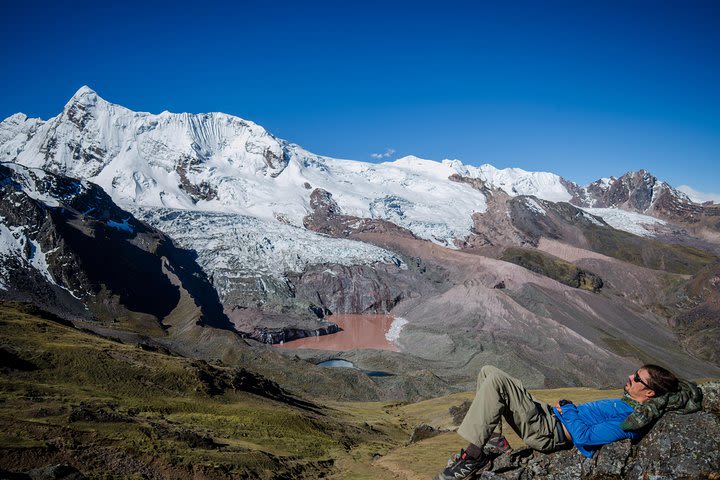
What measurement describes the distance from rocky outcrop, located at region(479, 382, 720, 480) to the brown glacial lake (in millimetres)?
116019

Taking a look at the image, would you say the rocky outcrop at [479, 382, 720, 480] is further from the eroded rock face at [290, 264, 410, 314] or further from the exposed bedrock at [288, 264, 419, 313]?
the eroded rock face at [290, 264, 410, 314]

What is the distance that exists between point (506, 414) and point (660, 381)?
9.23 ft

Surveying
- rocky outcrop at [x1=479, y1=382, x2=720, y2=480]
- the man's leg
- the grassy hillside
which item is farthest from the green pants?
the grassy hillside

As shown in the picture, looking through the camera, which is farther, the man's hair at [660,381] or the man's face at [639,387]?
the man's face at [639,387]

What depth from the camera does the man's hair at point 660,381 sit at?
8695 millimetres

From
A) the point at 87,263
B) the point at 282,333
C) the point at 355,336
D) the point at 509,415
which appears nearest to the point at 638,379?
the point at 509,415

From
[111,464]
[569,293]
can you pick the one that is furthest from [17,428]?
[569,293]

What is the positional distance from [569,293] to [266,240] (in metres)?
114

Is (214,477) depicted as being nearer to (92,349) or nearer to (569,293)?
(92,349)

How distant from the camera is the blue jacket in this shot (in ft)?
29.9

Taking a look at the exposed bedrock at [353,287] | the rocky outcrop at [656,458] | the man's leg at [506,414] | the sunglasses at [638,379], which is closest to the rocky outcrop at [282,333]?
the exposed bedrock at [353,287]

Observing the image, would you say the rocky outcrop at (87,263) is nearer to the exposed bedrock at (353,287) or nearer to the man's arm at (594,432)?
the exposed bedrock at (353,287)

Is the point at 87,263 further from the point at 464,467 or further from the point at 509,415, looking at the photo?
the point at 509,415

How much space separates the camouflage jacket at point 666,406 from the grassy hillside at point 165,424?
43.5 ft
